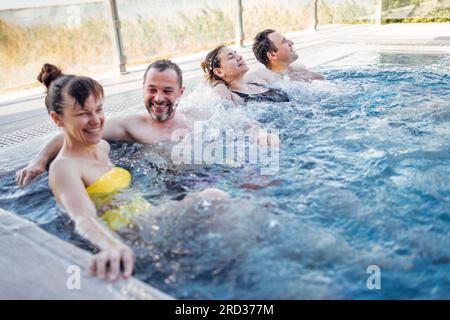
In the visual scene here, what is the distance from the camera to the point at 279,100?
4.77 meters

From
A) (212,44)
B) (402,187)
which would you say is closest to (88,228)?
(402,187)

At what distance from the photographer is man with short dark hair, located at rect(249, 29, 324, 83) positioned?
524 cm

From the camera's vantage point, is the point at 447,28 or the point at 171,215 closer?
the point at 171,215

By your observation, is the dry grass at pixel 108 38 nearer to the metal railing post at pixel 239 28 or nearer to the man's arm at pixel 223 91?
the metal railing post at pixel 239 28

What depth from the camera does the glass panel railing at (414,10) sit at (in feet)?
39.7

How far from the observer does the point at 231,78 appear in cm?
457

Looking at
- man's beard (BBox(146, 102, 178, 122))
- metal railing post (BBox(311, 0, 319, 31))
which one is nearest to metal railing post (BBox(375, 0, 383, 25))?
metal railing post (BBox(311, 0, 319, 31))

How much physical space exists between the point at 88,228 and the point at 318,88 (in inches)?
152

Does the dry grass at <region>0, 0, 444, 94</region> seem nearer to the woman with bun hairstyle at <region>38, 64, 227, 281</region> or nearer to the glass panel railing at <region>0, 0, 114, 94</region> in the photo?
the glass panel railing at <region>0, 0, 114, 94</region>

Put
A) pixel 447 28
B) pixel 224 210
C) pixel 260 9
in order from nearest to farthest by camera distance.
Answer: pixel 224 210 < pixel 447 28 < pixel 260 9

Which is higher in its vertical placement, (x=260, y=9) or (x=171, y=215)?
(x=260, y=9)

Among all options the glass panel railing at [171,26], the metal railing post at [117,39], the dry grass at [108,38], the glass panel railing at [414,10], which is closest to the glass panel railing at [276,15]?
the dry grass at [108,38]

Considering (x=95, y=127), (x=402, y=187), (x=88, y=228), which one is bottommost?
(x=402, y=187)

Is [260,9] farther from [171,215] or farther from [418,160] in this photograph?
[171,215]
